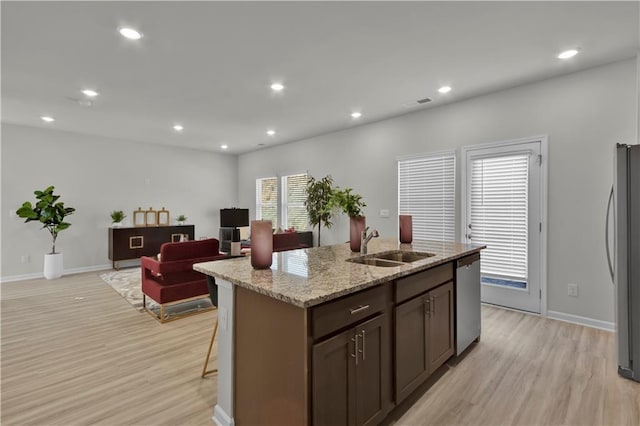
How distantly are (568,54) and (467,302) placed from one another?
8.55ft

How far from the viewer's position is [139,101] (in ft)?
14.5

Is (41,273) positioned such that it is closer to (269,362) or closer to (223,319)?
(223,319)

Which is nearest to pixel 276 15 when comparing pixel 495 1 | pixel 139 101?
pixel 495 1

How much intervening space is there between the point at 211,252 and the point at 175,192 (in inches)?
180

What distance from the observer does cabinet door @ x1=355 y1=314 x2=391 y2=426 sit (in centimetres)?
168

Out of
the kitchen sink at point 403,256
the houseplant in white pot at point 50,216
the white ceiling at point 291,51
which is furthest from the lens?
the houseplant in white pot at point 50,216

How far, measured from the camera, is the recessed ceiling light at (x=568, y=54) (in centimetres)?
301

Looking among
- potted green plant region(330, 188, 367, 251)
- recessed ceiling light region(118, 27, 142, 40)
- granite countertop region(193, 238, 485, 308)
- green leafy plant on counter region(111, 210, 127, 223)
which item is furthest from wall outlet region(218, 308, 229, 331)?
green leafy plant on counter region(111, 210, 127, 223)

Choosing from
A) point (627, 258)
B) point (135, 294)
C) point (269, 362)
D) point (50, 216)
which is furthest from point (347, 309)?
point (50, 216)

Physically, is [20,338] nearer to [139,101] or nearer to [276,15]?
[139,101]

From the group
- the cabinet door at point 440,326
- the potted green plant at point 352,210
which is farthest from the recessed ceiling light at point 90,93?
the cabinet door at point 440,326

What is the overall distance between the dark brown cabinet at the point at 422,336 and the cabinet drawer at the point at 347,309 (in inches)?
7.9

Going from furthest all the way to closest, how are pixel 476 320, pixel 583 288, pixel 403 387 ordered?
pixel 583 288 → pixel 476 320 → pixel 403 387

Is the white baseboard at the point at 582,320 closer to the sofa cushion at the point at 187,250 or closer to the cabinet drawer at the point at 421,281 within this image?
the cabinet drawer at the point at 421,281
